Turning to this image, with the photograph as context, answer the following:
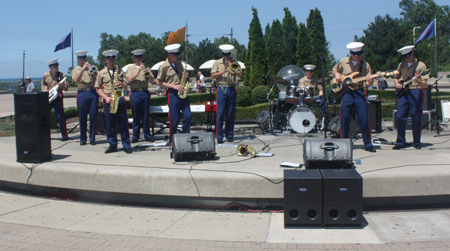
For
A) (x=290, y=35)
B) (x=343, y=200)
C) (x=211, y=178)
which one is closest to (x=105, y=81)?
(x=211, y=178)

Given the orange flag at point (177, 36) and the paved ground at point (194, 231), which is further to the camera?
the orange flag at point (177, 36)

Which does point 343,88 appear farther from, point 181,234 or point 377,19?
point 377,19

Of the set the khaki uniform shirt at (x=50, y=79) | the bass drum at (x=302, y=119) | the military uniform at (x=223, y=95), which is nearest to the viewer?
the military uniform at (x=223, y=95)

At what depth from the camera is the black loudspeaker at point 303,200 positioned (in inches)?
177

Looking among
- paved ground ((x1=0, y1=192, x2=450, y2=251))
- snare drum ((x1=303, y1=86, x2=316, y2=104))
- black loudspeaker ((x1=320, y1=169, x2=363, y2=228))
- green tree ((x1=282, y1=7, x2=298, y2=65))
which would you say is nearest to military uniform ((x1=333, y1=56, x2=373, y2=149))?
paved ground ((x1=0, y1=192, x2=450, y2=251))

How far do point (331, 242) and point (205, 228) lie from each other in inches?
57.3

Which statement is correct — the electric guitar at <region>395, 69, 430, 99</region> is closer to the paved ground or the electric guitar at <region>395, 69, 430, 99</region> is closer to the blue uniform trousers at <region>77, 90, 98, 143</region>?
the paved ground

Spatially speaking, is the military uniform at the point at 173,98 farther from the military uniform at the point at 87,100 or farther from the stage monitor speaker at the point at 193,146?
the military uniform at the point at 87,100

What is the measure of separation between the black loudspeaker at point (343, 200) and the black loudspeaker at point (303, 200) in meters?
0.08

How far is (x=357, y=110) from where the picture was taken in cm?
724

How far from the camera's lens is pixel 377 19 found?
4944 cm

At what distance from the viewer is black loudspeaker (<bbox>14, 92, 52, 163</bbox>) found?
6312mm

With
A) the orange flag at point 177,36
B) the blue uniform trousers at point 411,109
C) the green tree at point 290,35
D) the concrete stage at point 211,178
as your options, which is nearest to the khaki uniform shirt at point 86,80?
the orange flag at point 177,36

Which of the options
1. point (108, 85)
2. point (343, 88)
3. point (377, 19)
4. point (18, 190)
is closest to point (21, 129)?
point (18, 190)
